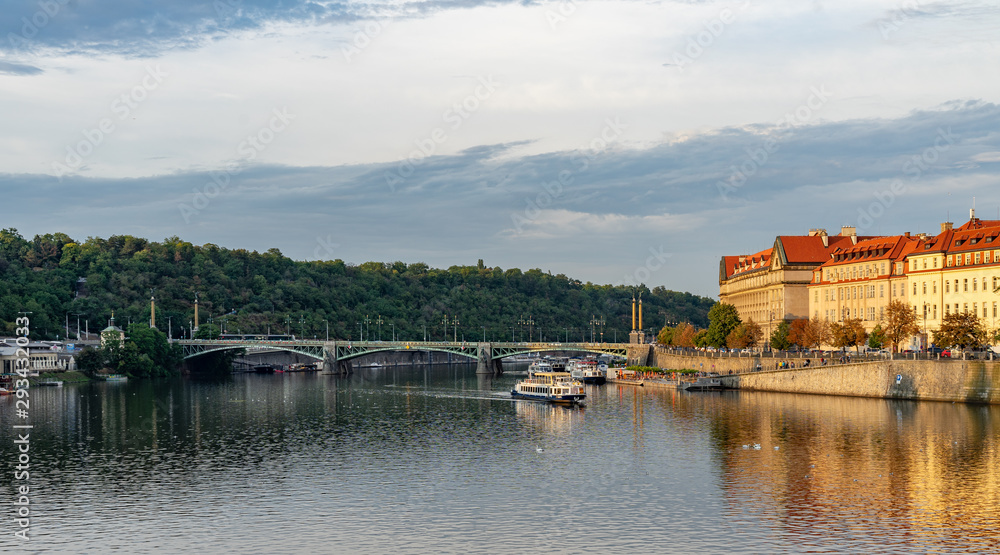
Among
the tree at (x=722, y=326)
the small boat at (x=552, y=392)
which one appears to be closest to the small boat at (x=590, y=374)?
the tree at (x=722, y=326)

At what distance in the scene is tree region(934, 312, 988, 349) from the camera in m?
106

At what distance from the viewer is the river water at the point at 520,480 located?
46.3m

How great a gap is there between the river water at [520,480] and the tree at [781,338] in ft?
130

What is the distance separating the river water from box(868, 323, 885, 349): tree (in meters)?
21.8

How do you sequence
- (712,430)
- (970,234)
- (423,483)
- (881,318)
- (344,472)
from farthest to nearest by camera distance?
(881,318), (970,234), (712,430), (344,472), (423,483)

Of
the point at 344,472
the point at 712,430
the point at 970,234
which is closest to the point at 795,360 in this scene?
the point at 970,234

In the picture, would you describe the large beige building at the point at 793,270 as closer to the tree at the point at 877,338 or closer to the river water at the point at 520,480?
the tree at the point at 877,338

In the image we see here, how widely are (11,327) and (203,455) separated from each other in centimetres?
12321

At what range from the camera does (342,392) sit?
145750 mm

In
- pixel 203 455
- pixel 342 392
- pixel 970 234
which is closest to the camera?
pixel 203 455

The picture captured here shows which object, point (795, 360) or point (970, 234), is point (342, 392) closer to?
point (795, 360)

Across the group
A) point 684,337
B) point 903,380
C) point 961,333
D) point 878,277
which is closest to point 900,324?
point 961,333

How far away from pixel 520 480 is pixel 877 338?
3048 inches

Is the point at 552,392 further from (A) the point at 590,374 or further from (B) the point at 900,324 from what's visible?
(A) the point at 590,374
